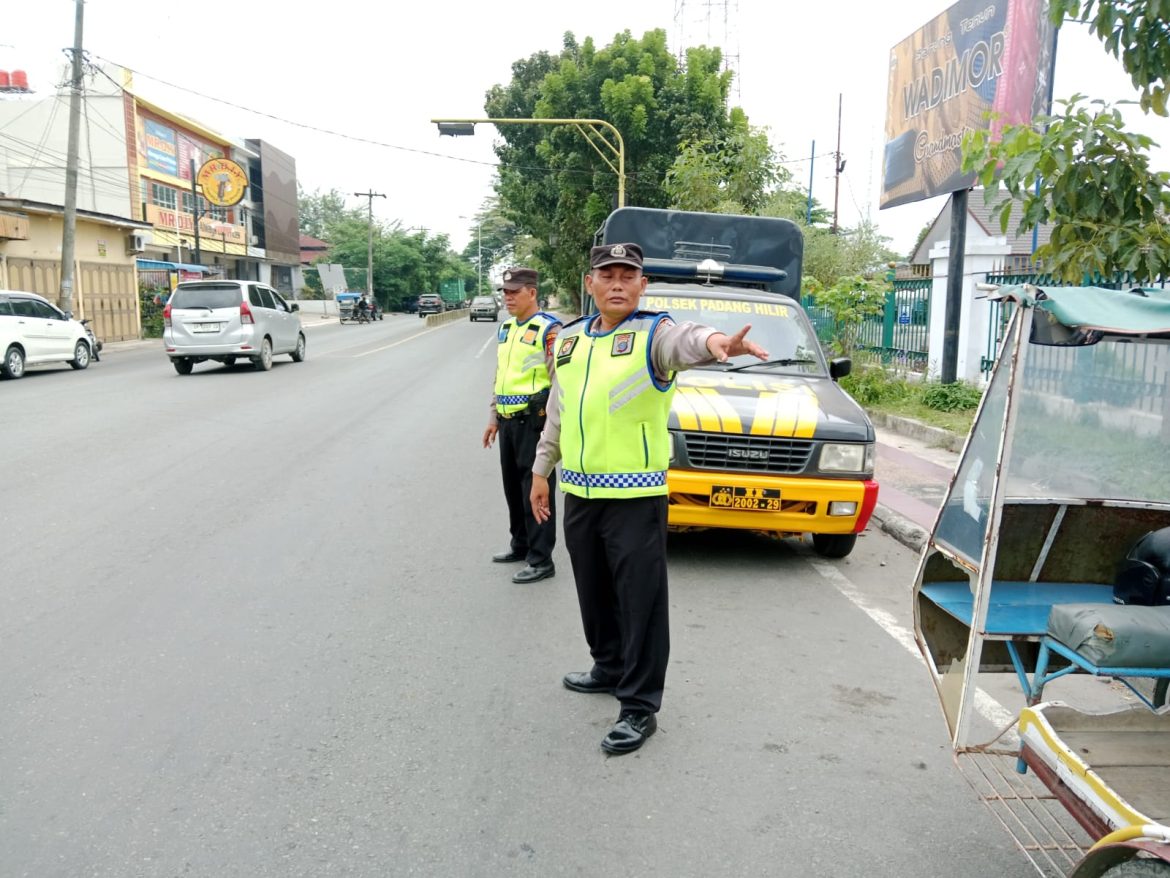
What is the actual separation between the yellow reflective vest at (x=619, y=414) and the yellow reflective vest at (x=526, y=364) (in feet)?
6.64

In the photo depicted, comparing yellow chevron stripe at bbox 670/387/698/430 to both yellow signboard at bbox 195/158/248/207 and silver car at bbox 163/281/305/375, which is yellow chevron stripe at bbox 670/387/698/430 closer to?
silver car at bbox 163/281/305/375

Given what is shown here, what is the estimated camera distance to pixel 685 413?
5.90 meters

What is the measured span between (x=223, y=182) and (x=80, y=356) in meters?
18.8

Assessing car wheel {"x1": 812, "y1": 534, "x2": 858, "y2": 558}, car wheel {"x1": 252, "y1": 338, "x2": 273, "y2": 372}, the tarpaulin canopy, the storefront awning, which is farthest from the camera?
the storefront awning

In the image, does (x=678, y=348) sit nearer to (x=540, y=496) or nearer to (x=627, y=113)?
(x=540, y=496)

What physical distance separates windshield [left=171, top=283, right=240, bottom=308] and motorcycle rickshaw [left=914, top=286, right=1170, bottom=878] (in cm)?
1719

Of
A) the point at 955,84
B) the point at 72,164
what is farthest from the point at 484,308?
Result: the point at 955,84

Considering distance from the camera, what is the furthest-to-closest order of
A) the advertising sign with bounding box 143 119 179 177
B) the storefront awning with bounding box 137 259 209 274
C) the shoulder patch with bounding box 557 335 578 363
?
the advertising sign with bounding box 143 119 179 177 → the storefront awning with bounding box 137 259 209 274 → the shoulder patch with bounding box 557 335 578 363

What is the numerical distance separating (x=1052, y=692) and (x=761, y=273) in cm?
568

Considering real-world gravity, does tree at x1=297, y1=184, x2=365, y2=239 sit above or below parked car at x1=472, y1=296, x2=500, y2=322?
above

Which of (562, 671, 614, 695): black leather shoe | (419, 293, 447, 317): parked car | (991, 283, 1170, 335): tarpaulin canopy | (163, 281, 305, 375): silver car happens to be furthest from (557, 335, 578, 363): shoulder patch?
(419, 293, 447, 317): parked car

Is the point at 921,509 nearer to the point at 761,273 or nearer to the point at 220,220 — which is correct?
the point at 761,273

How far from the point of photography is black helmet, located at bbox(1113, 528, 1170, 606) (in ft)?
9.96

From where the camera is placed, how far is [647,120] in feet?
96.5
